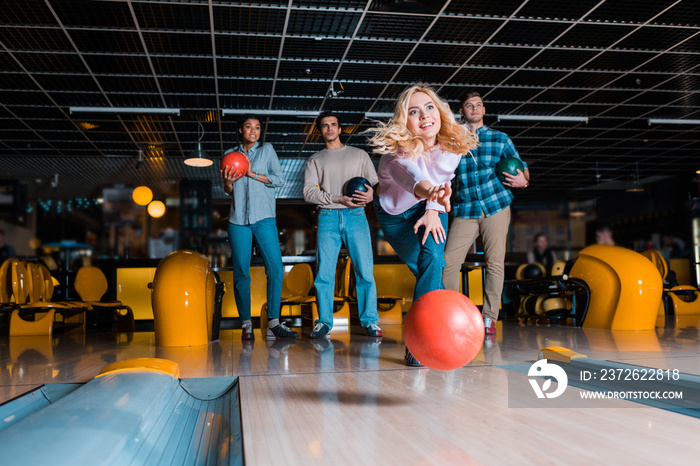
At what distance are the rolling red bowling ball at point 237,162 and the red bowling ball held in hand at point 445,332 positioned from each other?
2072 mm

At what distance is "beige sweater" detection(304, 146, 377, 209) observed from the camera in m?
3.27

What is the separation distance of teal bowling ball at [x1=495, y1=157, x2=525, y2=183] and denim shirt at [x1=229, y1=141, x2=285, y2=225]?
134 centimetres

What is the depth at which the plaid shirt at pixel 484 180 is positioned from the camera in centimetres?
337

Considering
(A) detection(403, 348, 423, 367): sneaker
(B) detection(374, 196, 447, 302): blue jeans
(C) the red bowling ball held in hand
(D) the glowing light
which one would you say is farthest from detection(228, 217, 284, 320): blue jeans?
(D) the glowing light

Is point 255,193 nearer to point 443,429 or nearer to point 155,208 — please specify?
point 443,429

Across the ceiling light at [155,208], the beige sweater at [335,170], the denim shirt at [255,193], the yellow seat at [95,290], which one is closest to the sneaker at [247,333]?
the denim shirt at [255,193]

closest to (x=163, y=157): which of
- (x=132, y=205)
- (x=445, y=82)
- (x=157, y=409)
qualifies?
(x=132, y=205)

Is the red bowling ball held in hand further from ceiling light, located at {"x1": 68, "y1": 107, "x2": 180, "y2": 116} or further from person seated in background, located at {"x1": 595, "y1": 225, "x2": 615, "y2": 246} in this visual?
ceiling light, located at {"x1": 68, "y1": 107, "x2": 180, "y2": 116}

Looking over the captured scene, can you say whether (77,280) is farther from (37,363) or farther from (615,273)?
(615,273)

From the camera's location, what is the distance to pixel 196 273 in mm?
3148

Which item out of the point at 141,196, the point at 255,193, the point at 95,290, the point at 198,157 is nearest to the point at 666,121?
the point at 198,157

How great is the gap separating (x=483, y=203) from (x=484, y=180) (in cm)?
14

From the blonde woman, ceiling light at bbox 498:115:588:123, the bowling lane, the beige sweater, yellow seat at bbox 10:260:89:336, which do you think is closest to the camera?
the bowling lane

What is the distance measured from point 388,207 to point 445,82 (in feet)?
17.5
